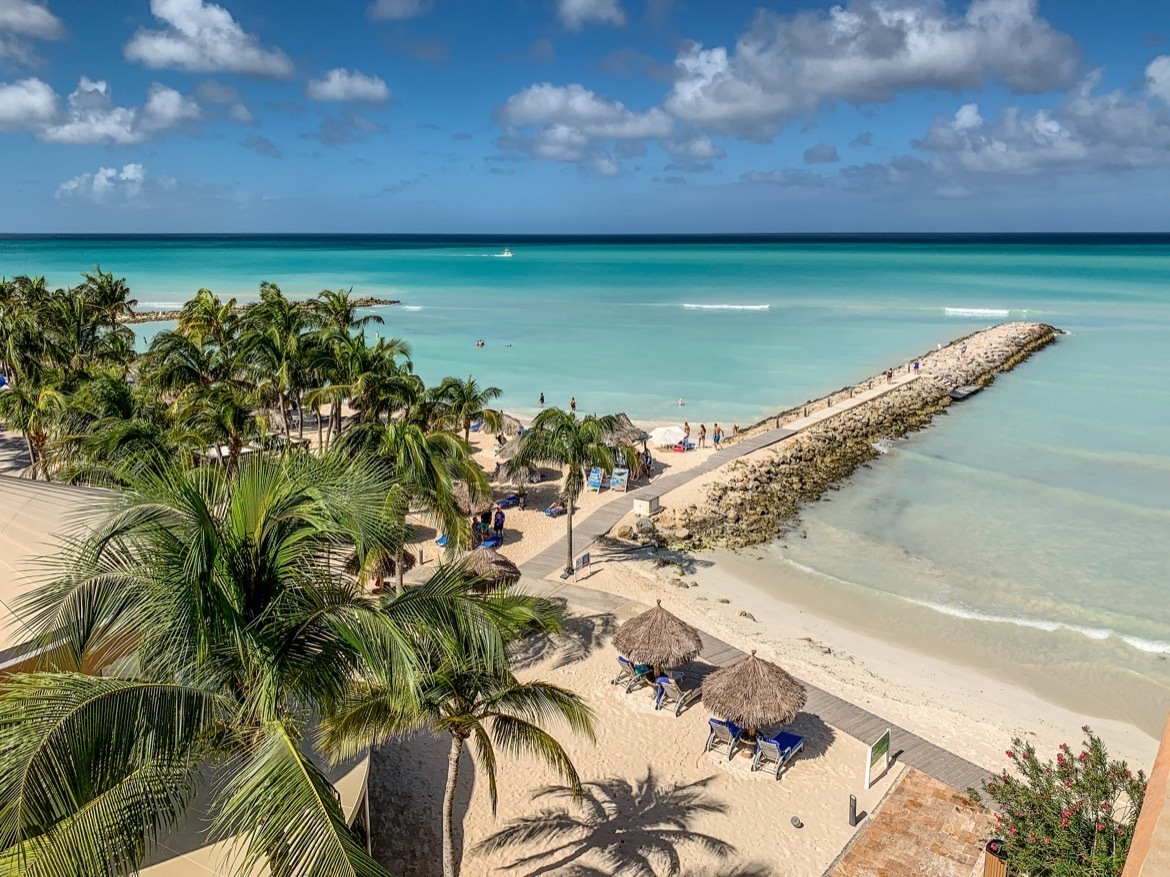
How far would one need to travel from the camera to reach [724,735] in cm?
1201

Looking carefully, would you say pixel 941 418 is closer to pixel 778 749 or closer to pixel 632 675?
pixel 632 675

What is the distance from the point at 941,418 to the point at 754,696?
Result: 28.6 meters

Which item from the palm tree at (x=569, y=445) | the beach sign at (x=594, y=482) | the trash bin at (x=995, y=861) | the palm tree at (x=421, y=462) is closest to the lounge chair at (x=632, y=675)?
the palm tree at (x=421, y=462)

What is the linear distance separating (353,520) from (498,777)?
6732 mm

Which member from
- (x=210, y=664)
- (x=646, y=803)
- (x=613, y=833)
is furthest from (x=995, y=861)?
(x=210, y=664)

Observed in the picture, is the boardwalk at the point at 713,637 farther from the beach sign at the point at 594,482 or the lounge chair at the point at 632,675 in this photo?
the lounge chair at the point at 632,675

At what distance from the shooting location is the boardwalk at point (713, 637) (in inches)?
460

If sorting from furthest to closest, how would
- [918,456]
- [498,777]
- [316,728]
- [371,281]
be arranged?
[371,281] < [918,456] < [498,777] < [316,728]

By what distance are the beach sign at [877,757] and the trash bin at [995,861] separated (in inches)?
86.6

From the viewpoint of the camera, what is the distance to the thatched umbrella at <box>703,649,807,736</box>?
11.5m

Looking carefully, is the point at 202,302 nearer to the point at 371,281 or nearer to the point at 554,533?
the point at 554,533

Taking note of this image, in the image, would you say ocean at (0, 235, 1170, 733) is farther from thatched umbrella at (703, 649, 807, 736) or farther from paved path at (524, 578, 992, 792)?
thatched umbrella at (703, 649, 807, 736)

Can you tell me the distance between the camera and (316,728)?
25.2 ft

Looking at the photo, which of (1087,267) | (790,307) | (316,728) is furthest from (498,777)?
(1087,267)
